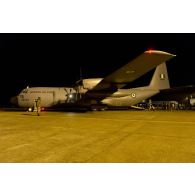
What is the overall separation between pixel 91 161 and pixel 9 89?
50.7 metres

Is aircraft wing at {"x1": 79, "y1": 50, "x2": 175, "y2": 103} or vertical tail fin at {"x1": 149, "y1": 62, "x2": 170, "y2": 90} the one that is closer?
aircraft wing at {"x1": 79, "y1": 50, "x2": 175, "y2": 103}

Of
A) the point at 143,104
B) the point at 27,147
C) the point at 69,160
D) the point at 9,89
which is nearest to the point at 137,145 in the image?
the point at 69,160

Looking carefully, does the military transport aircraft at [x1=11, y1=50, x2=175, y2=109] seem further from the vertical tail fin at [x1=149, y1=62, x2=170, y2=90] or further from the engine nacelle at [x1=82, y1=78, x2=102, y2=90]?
the vertical tail fin at [x1=149, y1=62, x2=170, y2=90]

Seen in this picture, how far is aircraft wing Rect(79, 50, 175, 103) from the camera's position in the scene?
1247cm

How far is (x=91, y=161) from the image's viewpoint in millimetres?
4062

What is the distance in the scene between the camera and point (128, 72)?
1581 cm

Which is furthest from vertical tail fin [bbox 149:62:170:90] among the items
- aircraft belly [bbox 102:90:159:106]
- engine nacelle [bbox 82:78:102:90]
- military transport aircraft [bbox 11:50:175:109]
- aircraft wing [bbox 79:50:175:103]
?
engine nacelle [bbox 82:78:102:90]

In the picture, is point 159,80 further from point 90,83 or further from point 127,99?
point 90,83

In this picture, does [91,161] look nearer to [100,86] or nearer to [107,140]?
[107,140]

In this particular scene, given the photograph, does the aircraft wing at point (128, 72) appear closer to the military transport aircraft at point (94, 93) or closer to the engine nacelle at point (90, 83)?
the military transport aircraft at point (94, 93)

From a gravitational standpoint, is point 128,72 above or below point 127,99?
above

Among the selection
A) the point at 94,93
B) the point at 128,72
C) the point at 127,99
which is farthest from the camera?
the point at 127,99

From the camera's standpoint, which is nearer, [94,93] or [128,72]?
[128,72]

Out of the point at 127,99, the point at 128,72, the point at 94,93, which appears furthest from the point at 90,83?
the point at 127,99
